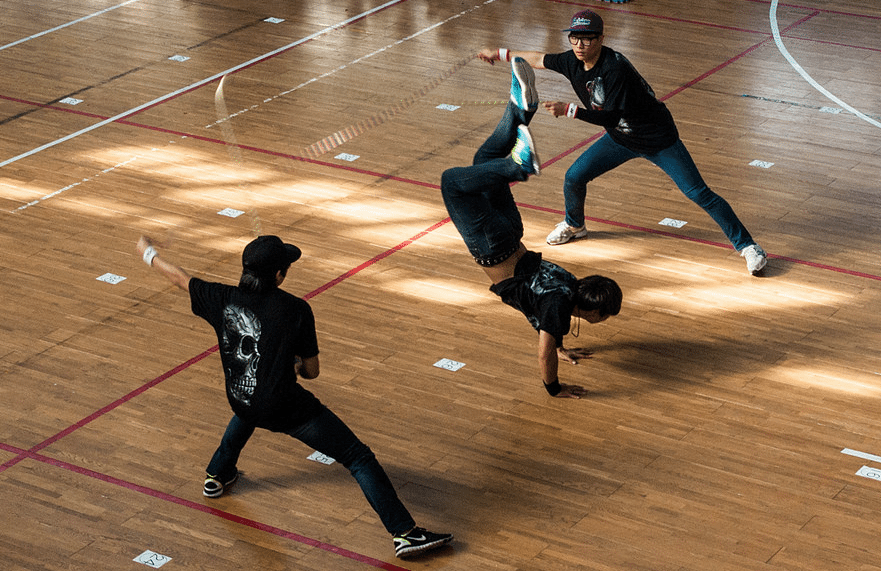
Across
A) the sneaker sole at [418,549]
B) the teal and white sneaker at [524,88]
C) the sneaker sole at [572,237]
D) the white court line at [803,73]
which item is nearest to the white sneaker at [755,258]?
the sneaker sole at [572,237]

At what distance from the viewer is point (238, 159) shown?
9.55 m

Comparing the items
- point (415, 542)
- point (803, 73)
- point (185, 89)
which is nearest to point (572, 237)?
point (415, 542)

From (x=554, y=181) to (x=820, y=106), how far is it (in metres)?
2.93

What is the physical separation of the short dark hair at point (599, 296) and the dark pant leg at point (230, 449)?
5.99 ft

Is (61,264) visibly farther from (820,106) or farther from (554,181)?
(820,106)

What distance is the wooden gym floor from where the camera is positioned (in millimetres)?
5355

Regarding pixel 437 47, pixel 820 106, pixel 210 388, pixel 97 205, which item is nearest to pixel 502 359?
pixel 210 388

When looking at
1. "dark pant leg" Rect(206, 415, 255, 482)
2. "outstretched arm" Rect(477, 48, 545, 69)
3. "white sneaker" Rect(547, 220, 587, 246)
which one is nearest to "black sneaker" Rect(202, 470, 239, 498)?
"dark pant leg" Rect(206, 415, 255, 482)

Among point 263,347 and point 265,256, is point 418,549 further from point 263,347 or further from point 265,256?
point 265,256

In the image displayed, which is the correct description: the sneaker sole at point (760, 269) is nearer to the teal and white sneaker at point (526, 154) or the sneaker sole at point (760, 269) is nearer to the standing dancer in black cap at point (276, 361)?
the teal and white sneaker at point (526, 154)

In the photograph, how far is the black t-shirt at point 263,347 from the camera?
496 cm

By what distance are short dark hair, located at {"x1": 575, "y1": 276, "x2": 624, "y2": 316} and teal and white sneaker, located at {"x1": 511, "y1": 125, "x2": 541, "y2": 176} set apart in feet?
2.25

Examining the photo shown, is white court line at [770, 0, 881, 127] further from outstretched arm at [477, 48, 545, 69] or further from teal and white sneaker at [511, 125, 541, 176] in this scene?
teal and white sneaker at [511, 125, 541, 176]

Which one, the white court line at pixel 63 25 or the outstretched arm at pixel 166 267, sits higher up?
the outstretched arm at pixel 166 267
